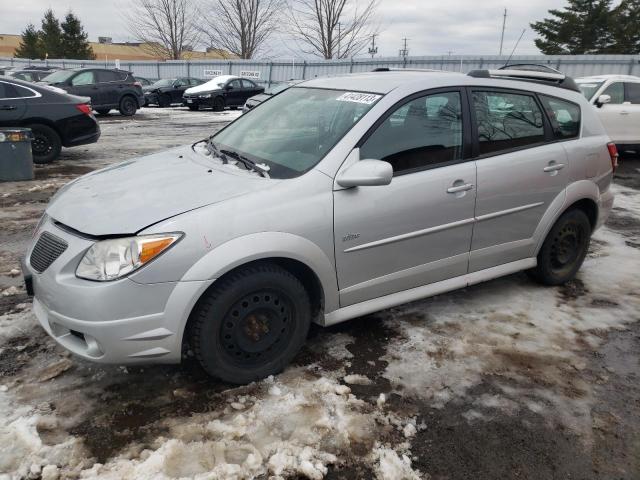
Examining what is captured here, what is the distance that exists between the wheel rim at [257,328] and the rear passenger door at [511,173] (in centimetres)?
151

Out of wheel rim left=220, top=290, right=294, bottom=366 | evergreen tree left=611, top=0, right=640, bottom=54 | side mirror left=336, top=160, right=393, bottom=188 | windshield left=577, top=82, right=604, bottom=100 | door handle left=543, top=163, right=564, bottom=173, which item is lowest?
wheel rim left=220, top=290, right=294, bottom=366

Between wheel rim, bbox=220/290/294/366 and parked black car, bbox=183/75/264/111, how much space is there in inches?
801

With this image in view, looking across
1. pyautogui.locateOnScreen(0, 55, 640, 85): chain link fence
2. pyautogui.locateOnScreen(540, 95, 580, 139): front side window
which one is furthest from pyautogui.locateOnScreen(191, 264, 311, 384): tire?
pyautogui.locateOnScreen(0, 55, 640, 85): chain link fence

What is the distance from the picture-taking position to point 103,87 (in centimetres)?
1775

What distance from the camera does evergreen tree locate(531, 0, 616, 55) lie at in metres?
33.1

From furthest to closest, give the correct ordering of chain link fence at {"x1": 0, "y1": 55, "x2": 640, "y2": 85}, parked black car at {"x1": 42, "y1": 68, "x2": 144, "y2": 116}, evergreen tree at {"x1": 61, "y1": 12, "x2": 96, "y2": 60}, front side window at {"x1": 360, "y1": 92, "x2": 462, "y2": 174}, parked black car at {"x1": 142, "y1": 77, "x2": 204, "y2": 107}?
1. evergreen tree at {"x1": 61, "y1": 12, "x2": 96, "y2": 60}
2. parked black car at {"x1": 142, "y1": 77, "x2": 204, "y2": 107}
3. chain link fence at {"x1": 0, "y1": 55, "x2": 640, "y2": 85}
4. parked black car at {"x1": 42, "y1": 68, "x2": 144, "y2": 116}
5. front side window at {"x1": 360, "y1": 92, "x2": 462, "y2": 174}

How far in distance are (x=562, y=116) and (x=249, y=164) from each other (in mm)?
2595

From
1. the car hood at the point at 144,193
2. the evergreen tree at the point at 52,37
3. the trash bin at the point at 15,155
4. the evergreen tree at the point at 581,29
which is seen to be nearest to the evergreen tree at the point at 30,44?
the evergreen tree at the point at 52,37

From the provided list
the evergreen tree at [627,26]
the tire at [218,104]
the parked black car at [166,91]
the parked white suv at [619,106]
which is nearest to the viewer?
the parked white suv at [619,106]

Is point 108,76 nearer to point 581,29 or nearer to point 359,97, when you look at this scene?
point 359,97

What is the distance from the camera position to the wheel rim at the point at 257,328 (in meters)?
2.84

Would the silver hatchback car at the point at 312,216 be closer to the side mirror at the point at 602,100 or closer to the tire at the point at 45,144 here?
the tire at the point at 45,144

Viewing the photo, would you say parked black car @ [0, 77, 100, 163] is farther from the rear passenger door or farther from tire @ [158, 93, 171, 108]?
tire @ [158, 93, 171, 108]

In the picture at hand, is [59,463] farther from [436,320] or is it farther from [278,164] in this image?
[436,320]
